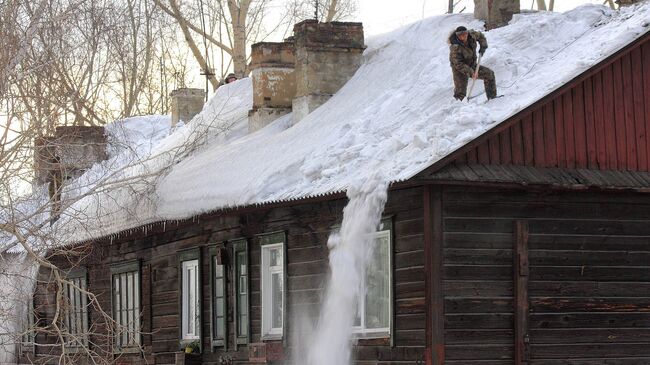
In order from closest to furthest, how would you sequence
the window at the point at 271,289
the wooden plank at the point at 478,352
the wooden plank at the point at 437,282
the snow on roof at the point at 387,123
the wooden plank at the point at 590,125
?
the wooden plank at the point at 437,282 → the wooden plank at the point at 478,352 → the snow on roof at the point at 387,123 → the wooden plank at the point at 590,125 → the window at the point at 271,289

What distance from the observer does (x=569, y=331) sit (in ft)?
52.5

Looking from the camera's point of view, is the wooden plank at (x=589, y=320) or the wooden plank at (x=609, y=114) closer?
the wooden plank at (x=589, y=320)

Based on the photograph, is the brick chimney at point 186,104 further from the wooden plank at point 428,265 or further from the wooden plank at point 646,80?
the wooden plank at point 428,265

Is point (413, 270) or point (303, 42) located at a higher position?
point (303, 42)

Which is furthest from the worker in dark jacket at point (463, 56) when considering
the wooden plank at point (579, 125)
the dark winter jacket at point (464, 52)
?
the wooden plank at point (579, 125)

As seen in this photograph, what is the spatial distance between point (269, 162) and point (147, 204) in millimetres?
2608

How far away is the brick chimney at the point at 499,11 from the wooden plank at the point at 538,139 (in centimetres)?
380

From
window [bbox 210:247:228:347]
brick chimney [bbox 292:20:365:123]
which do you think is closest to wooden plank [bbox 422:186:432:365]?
window [bbox 210:247:228:347]

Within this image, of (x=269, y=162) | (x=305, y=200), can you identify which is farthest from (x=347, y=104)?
(x=305, y=200)

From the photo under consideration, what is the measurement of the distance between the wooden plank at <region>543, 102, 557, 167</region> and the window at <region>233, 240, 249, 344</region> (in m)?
5.21

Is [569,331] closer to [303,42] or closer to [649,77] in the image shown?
[649,77]

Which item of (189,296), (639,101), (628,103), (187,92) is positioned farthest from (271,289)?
(187,92)

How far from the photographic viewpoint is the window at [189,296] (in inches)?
850

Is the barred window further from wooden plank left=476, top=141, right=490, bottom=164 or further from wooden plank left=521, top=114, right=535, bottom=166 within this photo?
wooden plank left=521, top=114, right=535, bottom=166
